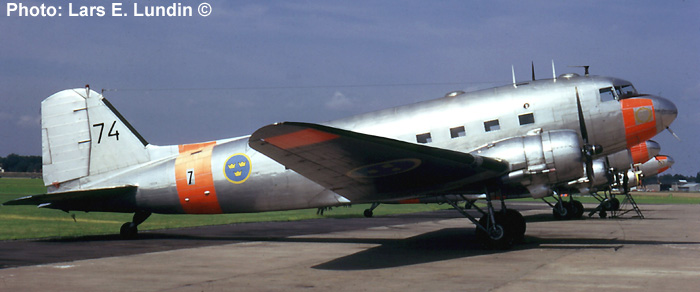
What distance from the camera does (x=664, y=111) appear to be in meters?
14.3

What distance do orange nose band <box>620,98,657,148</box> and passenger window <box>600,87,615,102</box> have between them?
260 mm

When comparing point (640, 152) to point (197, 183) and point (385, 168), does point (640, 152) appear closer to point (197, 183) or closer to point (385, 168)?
point (385, 168)

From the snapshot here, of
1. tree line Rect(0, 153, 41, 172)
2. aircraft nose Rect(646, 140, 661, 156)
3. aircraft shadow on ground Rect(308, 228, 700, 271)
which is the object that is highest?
tree line Rect(0, 153, 41, 172)

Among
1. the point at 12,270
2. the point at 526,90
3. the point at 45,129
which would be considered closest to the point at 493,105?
the point at 526,90

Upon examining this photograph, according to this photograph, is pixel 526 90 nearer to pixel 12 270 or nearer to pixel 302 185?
pixel 302 185

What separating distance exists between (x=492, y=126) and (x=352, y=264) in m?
5.13

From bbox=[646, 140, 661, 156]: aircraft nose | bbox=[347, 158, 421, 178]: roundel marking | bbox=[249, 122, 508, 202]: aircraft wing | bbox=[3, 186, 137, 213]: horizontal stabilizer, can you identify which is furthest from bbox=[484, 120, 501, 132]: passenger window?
bbox=[646, 140, 661, 156]: aircraft nose

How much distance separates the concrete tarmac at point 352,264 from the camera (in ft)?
29.4

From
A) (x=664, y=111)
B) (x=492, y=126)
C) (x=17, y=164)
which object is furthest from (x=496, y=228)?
(x=17, y=164)

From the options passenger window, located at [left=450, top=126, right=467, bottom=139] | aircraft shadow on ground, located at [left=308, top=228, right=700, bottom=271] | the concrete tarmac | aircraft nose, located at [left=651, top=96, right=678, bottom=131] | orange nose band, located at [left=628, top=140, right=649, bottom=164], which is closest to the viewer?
the concrete tarmac

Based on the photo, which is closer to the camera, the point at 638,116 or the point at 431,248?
the point at 638,116

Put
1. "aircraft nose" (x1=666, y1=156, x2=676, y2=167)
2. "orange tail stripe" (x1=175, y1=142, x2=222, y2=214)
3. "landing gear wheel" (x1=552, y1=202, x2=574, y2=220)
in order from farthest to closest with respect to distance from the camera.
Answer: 1. "aircraft nose" (x1=666, y1=156, x2=676, y2=167)
2. "landing gear wheel" (x1=552, y1=202, x2=574, y2=220)
3. "orange tail stripe" (x1=175, y1=142, x2=222, y2=214)

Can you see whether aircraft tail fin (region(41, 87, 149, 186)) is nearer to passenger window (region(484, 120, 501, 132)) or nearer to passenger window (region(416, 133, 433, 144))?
passenger window (region(416, 133, 433, 144))

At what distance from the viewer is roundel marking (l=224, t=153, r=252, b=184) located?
15.7 meters
